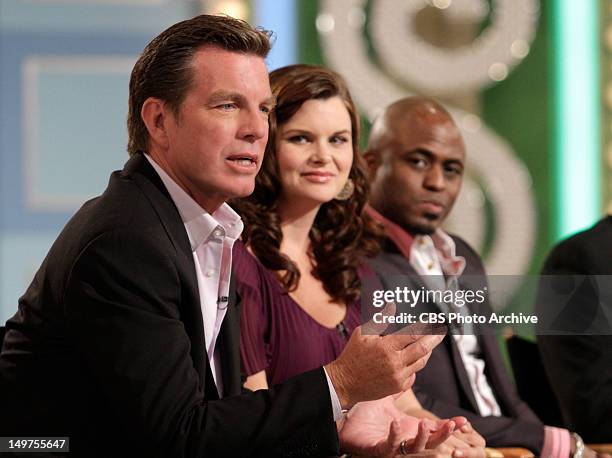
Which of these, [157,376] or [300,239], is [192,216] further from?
[300,239]

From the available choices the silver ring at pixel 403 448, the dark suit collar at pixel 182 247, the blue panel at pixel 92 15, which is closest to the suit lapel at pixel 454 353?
the silver ring at pixel 403 448

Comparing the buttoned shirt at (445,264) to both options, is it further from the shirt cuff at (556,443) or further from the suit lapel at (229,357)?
the suit lapel at (229,357)

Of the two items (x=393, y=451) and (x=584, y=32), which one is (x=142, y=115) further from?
(x=584, y=32)

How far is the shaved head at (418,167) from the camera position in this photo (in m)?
2.76

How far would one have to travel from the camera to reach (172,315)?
1.63 meters

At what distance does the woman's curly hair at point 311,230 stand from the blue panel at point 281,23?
222 centimetres

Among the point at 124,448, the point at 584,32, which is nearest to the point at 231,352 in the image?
the point at 124,448

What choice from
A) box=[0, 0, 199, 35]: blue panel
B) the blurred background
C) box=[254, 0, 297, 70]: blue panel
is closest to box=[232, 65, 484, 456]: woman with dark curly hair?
the blurred background

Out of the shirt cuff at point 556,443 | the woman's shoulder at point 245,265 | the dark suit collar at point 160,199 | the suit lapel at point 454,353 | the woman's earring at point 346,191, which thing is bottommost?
the shirt cuff at point 556,443

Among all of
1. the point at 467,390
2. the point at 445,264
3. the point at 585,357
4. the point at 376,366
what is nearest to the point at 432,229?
the point at 445,264

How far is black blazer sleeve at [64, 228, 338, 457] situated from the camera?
1.58 m

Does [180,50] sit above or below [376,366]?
above

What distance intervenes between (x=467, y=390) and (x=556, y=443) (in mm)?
327

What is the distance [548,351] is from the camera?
2402mm
